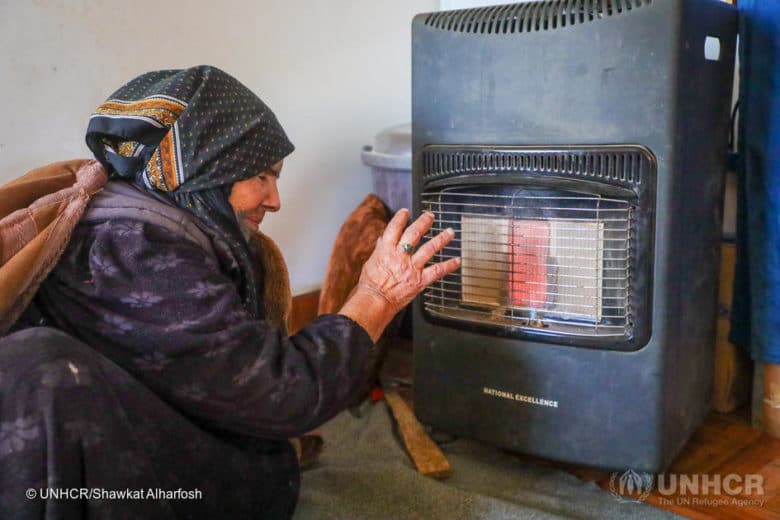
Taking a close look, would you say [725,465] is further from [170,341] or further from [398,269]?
[170,341]

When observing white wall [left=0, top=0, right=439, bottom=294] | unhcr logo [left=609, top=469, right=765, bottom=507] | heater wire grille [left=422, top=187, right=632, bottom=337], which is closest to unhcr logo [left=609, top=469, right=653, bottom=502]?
unhcr logo [left=609, top=469, right=765, bottom=507]

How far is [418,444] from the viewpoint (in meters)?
1.46

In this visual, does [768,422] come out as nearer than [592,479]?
No

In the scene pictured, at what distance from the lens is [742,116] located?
4.69ft

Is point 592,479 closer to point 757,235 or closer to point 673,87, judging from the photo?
point 757,235

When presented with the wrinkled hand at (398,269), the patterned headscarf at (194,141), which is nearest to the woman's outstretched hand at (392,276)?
the wrinkled hand at (398,269)

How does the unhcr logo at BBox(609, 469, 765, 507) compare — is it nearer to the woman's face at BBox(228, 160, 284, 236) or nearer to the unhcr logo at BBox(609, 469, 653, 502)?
the unhcr logo at BBox(609, 469, 653, 502)

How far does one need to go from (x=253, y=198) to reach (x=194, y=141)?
0.45ft

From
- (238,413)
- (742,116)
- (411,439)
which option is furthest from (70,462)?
(742,116)

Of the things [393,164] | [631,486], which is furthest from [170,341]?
[393,164]

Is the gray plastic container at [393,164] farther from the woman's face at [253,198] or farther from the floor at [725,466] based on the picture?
the woman's face at [253,198]

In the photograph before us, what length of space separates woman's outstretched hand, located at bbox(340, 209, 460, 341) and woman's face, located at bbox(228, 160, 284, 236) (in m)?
0.17

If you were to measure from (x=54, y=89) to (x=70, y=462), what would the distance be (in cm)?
78

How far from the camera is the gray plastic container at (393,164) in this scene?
1.78 metres
